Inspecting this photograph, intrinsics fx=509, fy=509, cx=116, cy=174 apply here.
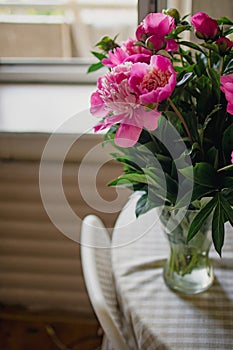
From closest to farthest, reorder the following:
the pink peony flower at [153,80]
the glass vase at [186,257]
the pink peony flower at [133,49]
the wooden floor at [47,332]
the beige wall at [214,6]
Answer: the pink peony flower at [153,80] < the pink peony flower at [133,49] < the glass vase at [186,257] < the beige wall at [214,6] < the wooden floor at [47,332]

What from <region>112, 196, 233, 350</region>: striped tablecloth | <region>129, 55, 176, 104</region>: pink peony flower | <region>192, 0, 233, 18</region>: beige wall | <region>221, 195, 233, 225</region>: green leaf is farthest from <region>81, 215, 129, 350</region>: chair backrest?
<region>192, 0, 233, 18</region>: beige wall

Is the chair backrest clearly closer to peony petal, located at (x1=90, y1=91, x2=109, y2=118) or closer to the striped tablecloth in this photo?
the striped tablecloth

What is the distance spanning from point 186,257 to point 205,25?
1.39ft

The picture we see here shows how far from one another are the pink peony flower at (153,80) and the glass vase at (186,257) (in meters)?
0.28

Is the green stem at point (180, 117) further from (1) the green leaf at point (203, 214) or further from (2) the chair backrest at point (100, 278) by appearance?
(2) the chair backrest at point (100, 278)

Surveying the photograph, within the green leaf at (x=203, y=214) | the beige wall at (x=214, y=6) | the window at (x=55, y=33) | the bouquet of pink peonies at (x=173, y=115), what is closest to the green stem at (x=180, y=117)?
the bouquet of pink peonies at (x=173, y=115)

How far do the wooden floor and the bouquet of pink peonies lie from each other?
1.01 m

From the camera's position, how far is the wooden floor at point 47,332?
1717 mm

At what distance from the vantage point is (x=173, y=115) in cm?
79

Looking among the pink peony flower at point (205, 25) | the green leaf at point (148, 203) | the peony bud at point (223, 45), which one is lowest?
the green leaf at point (148, 203)

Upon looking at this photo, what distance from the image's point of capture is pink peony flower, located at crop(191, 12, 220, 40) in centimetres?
75

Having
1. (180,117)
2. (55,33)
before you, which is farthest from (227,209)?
(55,33)

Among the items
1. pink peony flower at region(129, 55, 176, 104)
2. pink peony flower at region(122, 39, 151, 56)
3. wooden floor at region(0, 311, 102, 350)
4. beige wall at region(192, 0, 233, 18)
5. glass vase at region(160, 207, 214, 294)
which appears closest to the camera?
pink peony flower at region(129, 55, 176, 104)

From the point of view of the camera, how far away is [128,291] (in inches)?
38.4
